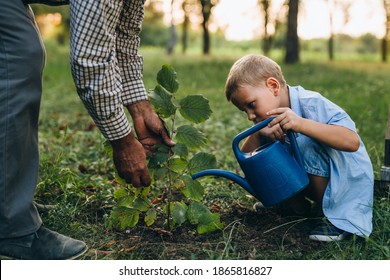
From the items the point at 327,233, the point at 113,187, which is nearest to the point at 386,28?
the point at 113,187

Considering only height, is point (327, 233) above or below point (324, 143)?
below

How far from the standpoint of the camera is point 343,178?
231 cm

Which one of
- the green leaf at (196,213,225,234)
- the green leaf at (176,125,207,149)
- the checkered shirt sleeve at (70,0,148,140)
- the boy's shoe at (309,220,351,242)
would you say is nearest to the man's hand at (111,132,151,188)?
the checkered shirt sleeve at (70,0,148,140)

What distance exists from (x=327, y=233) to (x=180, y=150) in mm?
783

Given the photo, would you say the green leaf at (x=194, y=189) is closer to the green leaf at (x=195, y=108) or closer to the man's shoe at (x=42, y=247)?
the green leaf at (x=195, y=108)

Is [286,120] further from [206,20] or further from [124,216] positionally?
[206,20]

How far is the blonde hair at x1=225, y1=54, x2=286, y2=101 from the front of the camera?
2.30 m

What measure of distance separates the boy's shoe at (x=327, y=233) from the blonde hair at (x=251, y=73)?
72 centimetres

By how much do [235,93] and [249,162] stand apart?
0.36m

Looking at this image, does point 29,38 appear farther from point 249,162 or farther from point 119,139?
point 249,162

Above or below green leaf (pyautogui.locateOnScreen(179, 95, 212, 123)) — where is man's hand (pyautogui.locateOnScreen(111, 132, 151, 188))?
below

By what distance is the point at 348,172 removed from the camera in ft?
7.61

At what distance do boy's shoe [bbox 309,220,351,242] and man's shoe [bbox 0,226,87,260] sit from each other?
1053 millimetres

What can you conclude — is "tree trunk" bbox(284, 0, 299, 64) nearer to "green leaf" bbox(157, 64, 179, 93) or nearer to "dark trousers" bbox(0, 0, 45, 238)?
"green leaf" bbox(157, 64, 179, 93)
